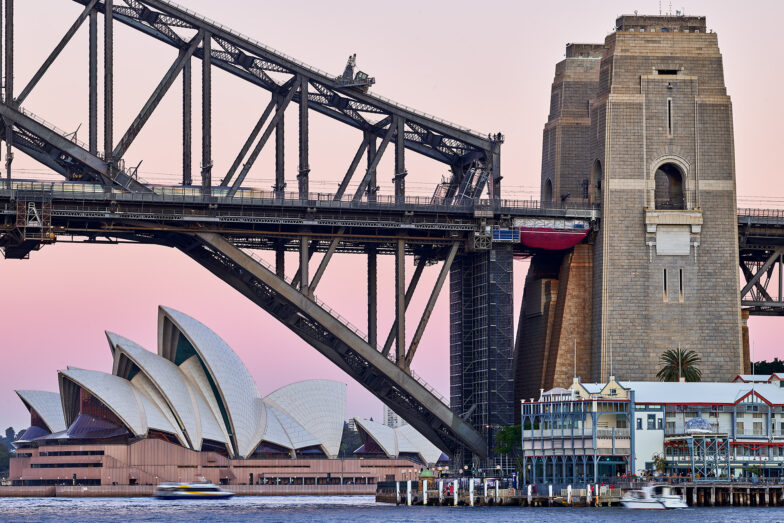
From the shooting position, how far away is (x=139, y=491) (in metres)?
184

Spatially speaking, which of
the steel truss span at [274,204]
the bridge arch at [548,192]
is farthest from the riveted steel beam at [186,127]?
the bridge arch at [548,192]

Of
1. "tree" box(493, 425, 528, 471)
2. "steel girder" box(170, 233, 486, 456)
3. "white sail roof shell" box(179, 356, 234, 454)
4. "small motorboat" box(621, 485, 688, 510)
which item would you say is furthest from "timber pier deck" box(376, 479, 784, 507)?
"white sail roof shell" box(179, 356, 234, 454)

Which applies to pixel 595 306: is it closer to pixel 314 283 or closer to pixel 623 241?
pixel 623 241

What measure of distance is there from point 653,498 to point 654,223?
83.0 ft

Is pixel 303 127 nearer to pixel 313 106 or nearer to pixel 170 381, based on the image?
pixel 313 106

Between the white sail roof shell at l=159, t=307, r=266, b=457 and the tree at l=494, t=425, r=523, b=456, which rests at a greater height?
the white sail roof shell at l=159, t=307, r=266, b=457

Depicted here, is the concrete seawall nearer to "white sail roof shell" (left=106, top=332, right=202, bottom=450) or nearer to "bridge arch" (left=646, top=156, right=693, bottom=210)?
"white sail roof shell" (left=106, top=332, right=202, bottom=450)

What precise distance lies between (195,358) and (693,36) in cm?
6138

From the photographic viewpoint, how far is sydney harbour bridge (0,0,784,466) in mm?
138125

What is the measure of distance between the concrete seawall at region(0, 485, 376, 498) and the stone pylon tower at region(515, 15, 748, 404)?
158 ft

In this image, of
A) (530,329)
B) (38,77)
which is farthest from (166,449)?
(38,77)

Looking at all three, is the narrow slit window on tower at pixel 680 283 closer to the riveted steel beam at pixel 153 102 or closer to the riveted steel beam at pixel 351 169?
the riveted steel beam at pixel 351 169

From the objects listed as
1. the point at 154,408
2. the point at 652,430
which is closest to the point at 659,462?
the point at 652,430

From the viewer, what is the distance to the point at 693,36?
14975cm
